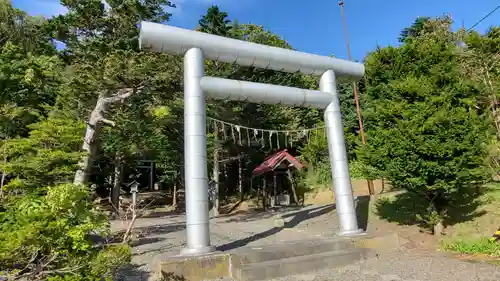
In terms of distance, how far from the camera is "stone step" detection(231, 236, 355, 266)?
5.98 meters

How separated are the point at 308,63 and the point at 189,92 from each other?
3.22 meters

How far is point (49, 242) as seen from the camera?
11.8ft

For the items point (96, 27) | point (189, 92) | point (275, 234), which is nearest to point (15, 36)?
point (96, 27)

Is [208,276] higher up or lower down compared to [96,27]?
lower down

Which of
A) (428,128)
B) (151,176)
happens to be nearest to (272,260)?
(428,128)

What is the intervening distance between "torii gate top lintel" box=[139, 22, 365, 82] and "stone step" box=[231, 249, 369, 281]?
429cm

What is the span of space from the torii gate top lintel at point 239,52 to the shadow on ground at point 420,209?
441cm

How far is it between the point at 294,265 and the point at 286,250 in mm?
460

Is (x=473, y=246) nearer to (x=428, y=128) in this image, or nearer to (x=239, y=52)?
(x=428, y=128)

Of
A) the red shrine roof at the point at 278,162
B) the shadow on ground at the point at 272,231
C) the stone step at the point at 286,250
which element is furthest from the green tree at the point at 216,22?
the stone step at the point at 286,250

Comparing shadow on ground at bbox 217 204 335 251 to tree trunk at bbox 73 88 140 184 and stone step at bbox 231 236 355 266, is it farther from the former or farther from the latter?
tree trunk at bbox 73 88 140 184

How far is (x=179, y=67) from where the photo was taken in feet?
33.3

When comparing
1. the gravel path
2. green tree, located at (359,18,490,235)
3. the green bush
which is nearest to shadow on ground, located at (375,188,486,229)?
green tree, located at (359,18,490,235)

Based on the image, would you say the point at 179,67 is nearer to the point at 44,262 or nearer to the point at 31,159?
the point at 31,159
